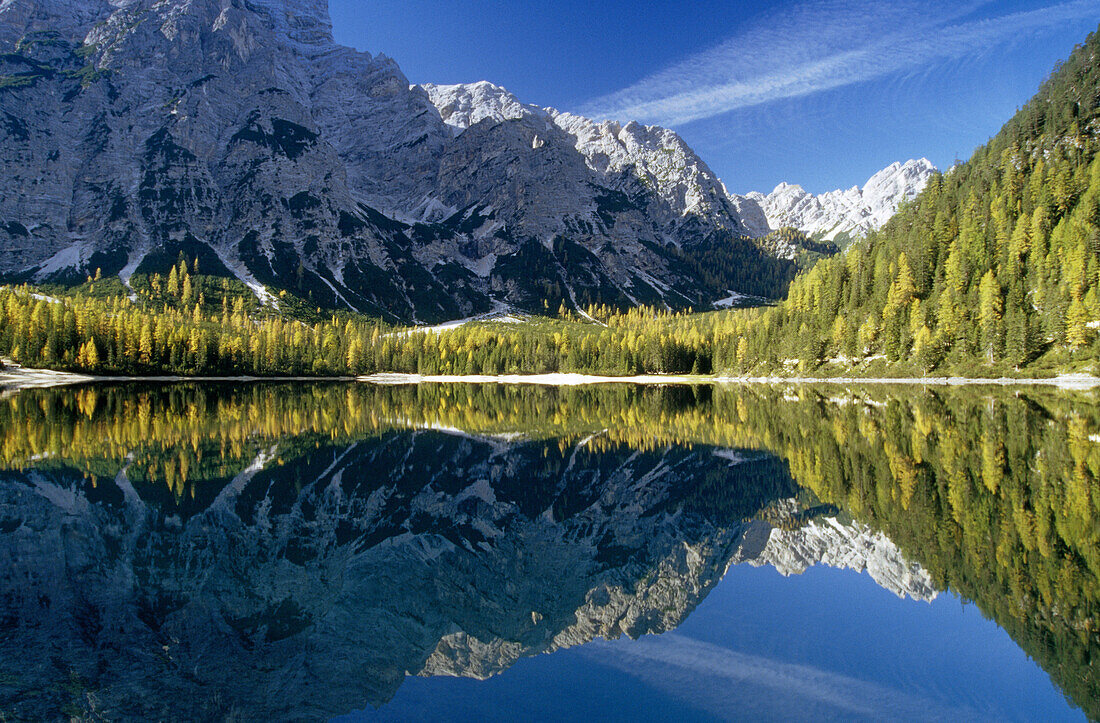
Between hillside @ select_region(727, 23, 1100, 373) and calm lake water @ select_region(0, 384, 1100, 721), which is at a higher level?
hillside @ select_region(727, 23, 1100, 373)

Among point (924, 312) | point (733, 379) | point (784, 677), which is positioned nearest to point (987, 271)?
point (924, 312)

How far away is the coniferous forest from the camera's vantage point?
76312mm

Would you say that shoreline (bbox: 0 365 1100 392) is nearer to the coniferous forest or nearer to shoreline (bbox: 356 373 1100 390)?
shoreline (bbox: 356 373 1100 390)

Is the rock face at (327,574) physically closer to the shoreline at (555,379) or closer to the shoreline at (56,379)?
the shoreline at (555,379)

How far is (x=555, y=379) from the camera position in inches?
5723

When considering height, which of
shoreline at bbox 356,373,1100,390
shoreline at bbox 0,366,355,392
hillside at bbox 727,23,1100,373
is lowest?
shoreline at bbox 0,366,355,392

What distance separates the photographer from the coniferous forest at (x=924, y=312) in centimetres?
7631

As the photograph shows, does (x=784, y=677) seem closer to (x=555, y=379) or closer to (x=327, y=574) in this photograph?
(x=327, y=574)

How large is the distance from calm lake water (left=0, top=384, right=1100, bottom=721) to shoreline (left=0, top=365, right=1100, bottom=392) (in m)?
53.1

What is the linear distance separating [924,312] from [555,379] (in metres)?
80.9

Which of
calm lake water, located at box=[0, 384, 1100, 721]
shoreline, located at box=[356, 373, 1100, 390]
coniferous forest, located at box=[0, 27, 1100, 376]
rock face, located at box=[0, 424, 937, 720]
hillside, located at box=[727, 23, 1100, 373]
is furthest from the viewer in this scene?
coniferous forest, located at box=[0, 27, 1100, 376]

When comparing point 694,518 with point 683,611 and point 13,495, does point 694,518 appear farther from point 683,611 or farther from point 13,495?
point 13,495

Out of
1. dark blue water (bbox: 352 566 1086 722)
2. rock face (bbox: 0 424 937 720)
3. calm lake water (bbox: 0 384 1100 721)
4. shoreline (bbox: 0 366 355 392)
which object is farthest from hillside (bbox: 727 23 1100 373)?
shoreline (bbox: 0 366 355 392)

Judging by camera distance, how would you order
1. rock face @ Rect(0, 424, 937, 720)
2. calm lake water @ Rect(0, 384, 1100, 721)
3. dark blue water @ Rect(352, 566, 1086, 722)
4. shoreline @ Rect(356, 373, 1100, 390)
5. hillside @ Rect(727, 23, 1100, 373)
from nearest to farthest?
dark blue water @ Rect(352, 566, 1086, 722) → calm lake water @ Rect(0, 384, 1100, 721) → rock face @ Rect(0, 424, 937, 720) → shoreline @ Rect(356, 373, 1100, 390) → hillside @ Rect(727, 23, 1100, 373)
